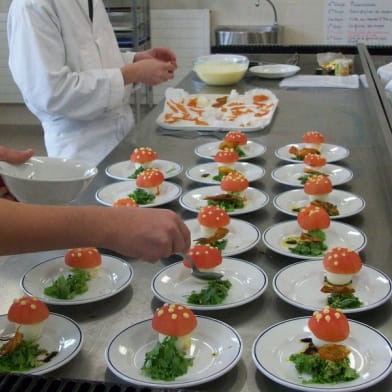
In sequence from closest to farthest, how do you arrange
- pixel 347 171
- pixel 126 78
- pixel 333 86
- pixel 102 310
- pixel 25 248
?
pixel 25 248 → pixel 102 310 → pixel 347 171 → pixel 126 78 → pixel 333 86

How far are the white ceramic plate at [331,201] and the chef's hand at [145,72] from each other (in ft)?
2.70

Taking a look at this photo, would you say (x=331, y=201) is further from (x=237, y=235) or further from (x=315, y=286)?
(x=315, y=286)

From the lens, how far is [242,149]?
6.59 ft

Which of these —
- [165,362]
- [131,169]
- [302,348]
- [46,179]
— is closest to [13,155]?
[46,179]

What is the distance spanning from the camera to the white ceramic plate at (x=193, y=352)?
3.00 ft

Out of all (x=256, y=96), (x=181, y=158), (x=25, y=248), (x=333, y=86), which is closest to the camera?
(x=25, y=248)

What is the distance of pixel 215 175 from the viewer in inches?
71.4

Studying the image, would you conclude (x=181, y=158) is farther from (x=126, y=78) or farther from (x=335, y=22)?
(x=335, y=22)

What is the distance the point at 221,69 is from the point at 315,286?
6.10ft

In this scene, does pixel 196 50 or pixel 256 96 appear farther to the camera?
pixel 196 50

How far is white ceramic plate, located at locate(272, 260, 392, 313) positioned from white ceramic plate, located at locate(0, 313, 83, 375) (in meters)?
0.37

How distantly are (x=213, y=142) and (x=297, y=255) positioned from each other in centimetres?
87

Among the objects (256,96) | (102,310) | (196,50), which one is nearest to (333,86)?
(256,96)

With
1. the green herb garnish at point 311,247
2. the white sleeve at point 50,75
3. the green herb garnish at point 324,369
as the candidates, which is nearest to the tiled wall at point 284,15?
the white sleeve at point 50,75
